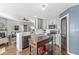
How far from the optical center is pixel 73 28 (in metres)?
1.55

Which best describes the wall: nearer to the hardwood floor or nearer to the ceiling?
the ceiling

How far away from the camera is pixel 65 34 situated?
1.57 metres

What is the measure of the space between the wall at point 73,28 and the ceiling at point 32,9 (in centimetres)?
11

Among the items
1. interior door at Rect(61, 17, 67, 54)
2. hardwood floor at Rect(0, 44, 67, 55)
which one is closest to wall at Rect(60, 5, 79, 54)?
interior door at Rect(61, 17, 67, 54)

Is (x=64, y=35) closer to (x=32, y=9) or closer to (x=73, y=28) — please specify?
(x=73, y=28)

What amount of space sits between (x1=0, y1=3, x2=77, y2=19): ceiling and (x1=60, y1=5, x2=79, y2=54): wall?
109 millimetres

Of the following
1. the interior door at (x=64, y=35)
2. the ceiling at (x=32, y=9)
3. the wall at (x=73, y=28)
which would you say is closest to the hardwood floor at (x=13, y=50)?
the interior door at (x=64, y=35)

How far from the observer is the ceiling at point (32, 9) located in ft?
4.69

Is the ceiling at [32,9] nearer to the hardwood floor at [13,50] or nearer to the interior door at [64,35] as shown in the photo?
the interior door at [64,35]

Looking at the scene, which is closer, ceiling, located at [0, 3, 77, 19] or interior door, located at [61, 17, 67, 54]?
ceiling, located at [0, 3, 77, 19]

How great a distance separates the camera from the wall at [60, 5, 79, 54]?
1.51m

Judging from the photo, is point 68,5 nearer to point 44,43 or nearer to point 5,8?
point 44,43

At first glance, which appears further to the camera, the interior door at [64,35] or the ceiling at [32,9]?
the interior door at [64,35]
